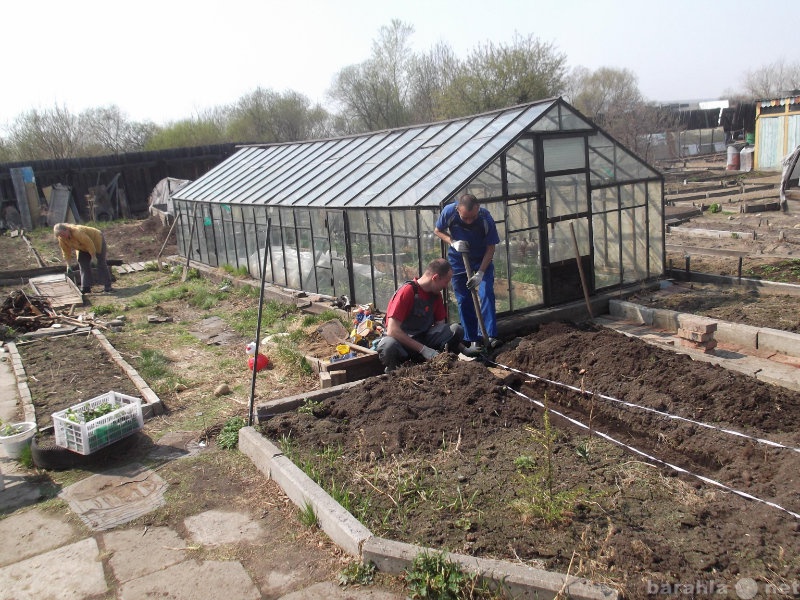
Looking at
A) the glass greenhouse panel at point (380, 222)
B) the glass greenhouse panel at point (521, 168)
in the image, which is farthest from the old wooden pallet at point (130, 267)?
the glass greenhouse panel at point (521, 168)

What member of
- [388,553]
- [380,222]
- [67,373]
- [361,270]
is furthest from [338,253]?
[388,553]

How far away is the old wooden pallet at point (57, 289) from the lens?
13680 millimetres

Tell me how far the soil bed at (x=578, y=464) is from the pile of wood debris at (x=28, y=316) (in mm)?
7495

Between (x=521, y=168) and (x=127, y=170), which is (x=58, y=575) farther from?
(x=127, y=170)

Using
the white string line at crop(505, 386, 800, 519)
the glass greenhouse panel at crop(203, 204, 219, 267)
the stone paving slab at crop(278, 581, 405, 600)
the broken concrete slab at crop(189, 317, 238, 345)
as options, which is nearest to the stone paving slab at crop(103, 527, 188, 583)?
the stone paving slab at crop(278, 581, 405, 600)

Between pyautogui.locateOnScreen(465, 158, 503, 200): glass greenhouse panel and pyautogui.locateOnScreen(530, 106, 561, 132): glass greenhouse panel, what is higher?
pyautogui.locateOnScreen(530, 106, 561, 132): glass greenhouse panel

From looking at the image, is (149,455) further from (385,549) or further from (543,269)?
(543,269)

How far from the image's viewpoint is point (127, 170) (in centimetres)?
3158

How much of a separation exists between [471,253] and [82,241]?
10.3 metres

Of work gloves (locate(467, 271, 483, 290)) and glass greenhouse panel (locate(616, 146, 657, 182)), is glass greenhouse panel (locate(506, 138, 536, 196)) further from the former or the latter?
work gloves (locate(467, 271, 483, 290))

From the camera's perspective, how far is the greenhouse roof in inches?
378

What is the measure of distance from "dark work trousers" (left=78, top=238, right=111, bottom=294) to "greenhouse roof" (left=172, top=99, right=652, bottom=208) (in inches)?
122

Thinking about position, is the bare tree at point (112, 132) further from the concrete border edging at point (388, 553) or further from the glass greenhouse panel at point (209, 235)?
the concrete border edging at point (388, 553)

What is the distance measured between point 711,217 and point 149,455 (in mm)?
18245
